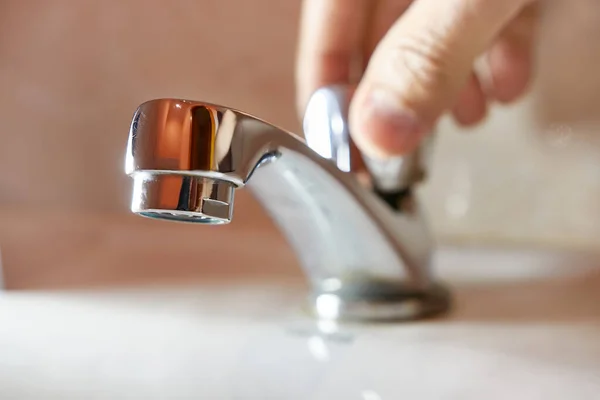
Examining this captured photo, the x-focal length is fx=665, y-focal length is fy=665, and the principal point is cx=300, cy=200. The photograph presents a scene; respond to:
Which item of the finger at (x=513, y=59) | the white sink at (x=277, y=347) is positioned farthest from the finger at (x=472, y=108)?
the white sink at (x=277, y=347)

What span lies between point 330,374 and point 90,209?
306 mm

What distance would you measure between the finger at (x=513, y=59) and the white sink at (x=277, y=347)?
15 centimetres

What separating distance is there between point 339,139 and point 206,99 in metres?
0.20

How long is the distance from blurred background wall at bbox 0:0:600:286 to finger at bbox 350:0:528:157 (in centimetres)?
22

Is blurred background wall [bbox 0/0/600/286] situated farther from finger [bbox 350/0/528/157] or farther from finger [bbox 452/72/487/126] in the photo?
finger [bbox 350/0/528/157]

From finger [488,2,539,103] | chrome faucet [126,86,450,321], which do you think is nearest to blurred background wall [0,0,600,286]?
finger [488,2,539,103]

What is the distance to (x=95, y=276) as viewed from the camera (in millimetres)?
455

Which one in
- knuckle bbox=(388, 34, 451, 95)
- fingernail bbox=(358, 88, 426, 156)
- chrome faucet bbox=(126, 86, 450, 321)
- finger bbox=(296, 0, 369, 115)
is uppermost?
finger bbox=(296, 0, 369, 115)

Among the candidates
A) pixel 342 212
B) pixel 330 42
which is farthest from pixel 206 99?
pixel 342 212

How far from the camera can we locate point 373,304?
0.37 metres

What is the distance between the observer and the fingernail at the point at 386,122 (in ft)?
1.05

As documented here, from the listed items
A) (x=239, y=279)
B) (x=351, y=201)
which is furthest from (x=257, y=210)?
(x=351, y=201)

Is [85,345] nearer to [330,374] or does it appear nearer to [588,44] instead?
[330,374]

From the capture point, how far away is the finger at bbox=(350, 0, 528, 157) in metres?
0.32
